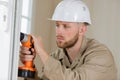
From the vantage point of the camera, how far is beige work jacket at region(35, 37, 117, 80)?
138 cm

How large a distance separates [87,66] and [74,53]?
1.07 feet

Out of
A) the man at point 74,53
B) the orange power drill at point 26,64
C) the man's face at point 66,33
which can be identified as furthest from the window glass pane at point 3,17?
the man's face at point 66,33

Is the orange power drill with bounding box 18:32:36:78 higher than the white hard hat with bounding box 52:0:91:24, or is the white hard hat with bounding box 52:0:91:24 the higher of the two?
the white hard hat with bounding box 52:0:91:24

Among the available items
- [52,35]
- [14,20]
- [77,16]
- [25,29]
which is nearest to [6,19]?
[14,20]

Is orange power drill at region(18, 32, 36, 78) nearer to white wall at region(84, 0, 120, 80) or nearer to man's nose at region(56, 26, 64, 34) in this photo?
man's nose at region(56, 26, 64, 34)

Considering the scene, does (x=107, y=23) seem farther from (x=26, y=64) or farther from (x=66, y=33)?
(x=26, y=64)

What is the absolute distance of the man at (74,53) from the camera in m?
1.36

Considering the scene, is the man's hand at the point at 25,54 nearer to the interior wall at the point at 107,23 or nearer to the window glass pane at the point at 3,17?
the window glass pane at the point at 3,17

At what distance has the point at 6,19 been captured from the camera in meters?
0.74

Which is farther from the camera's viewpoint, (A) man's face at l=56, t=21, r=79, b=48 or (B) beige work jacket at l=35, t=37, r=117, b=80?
(A) man's face at l=56, t=21, r=79, b=48

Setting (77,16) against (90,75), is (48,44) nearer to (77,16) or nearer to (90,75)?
(77,16)

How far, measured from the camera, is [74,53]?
1.80 meters

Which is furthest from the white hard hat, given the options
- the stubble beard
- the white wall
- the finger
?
the white wall

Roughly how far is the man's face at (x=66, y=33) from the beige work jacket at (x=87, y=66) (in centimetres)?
10
